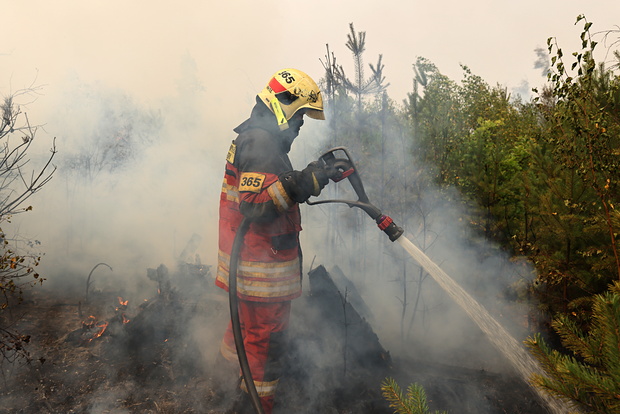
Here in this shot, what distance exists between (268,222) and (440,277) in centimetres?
137

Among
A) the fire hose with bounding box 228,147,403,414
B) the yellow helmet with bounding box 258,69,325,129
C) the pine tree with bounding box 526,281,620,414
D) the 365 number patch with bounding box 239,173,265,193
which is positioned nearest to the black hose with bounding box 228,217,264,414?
the fire hose with bounding box 228,147,403,414

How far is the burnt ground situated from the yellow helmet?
194 cm

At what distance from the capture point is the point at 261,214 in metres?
2.85

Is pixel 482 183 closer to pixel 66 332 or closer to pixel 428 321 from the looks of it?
pixel 428 321

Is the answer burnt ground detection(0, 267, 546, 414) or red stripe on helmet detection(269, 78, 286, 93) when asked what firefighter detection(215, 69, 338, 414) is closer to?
red stripe on helmet detection(269, 78, 286, 93)

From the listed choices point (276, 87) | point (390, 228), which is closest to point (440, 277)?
point (390, 228)

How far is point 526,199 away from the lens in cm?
396

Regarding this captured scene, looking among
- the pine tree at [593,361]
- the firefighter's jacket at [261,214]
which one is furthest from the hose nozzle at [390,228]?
the pine tree at [593,361]

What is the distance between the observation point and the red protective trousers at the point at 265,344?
322 cm

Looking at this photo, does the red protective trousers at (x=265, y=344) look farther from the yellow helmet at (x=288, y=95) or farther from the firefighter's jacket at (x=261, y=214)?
the yellow helmet at (x=288, y=95)

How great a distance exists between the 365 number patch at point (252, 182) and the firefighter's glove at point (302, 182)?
16cm

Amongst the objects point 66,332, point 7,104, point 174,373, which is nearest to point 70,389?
point 174,373

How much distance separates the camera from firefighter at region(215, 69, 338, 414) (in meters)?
2.93

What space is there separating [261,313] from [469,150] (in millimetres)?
3788
